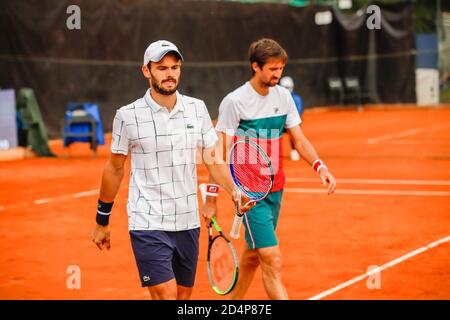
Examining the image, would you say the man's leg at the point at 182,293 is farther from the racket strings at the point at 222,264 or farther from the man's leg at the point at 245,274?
the man's leg at the point at 245,274

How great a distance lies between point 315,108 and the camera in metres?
28.8

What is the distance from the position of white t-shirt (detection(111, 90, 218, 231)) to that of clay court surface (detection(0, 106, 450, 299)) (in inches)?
77.1

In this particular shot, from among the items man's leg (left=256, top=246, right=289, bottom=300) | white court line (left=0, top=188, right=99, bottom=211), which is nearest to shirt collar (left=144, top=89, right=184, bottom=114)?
A: man's leg (left=256, top=246, right=289, bottom=300)

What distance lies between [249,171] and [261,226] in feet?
1.41

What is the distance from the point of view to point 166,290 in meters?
4.50

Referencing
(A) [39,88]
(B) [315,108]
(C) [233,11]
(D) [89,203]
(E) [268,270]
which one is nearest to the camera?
(E) [268,270]

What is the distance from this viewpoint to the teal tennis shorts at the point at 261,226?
5398 mm

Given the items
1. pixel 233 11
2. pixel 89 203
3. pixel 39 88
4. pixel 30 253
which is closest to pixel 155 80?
pixel 30 253

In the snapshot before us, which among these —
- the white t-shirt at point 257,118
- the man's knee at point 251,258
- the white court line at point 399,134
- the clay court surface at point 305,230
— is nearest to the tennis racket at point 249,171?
the white t-shirt at point 257,118

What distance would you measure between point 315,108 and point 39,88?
485 inches

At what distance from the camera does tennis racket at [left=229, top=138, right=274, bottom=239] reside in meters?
4.98

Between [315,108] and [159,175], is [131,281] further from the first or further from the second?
[315,108]

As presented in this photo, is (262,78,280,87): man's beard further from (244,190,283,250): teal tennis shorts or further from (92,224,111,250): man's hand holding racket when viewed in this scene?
(92,224,111,250): man's hand holding racket

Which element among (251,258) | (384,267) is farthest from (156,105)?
(384,267)
